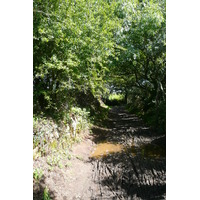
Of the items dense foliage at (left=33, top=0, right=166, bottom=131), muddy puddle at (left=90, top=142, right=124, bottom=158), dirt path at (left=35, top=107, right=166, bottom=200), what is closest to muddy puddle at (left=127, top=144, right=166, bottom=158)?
dirt path at (left=35, top=107, right=166, bottom=200)

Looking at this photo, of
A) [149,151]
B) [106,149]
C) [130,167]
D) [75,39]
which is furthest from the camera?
[106,149]

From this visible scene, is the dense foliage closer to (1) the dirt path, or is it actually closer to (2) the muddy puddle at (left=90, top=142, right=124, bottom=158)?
(1) the dirt path

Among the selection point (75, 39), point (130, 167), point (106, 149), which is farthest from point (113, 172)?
point (75, 39)

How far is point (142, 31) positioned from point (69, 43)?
5718 mm

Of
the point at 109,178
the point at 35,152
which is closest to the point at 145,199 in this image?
the point at 109,178

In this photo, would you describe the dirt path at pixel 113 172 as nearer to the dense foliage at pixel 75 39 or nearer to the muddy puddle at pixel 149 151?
the muddy puddle at pixel 149 151

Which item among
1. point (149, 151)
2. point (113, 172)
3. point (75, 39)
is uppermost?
point (75, 39)

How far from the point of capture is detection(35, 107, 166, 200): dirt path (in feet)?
16.7

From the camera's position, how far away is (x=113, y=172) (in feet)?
20.9

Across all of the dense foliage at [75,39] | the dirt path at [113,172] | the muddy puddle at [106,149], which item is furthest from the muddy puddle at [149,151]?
the dense foliage at [75,39]

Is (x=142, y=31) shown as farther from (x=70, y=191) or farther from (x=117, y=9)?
(x=70, y=191)

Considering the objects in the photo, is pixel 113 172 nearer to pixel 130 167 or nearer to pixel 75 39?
pixel 130 167

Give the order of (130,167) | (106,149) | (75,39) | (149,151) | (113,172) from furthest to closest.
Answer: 1. (106,149)
2. (149,151)
3. (130,167)
4. (113,172)
5. (75,39)

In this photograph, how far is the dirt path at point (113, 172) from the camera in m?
5.09
